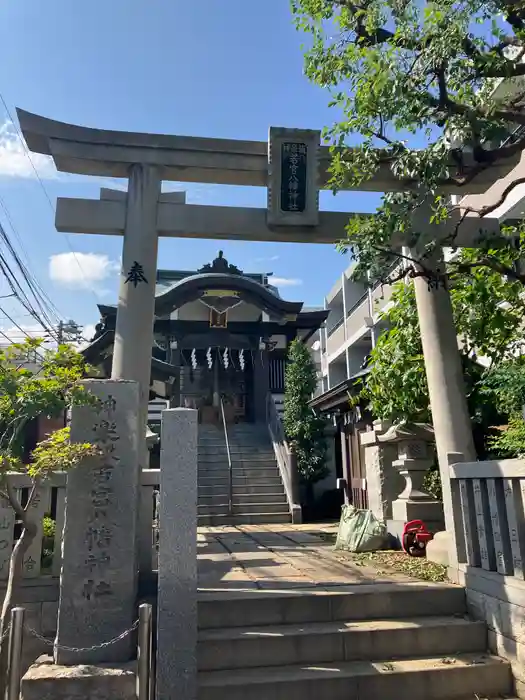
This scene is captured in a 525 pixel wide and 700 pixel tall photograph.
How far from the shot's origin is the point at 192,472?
4586 millimetres

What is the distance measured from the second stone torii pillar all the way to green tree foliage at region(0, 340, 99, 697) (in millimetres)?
1456

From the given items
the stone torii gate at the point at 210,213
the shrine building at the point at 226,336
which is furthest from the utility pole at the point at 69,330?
the stone torii gate at the point at 210,213

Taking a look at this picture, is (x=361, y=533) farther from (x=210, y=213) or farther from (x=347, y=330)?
(x=347, y=330)

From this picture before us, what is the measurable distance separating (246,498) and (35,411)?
11.1 meters

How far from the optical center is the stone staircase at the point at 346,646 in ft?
14.8

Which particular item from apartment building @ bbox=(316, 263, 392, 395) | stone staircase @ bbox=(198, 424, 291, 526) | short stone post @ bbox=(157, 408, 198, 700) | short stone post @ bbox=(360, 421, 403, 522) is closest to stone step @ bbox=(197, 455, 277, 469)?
stone staircase @ bbox=(198, 424, 291, 526)

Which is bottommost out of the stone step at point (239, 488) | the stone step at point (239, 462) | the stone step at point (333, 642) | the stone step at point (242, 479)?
the stone step at point (333, 642)

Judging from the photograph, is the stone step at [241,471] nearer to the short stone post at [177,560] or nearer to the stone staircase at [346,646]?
the stone staircase at [346,646]

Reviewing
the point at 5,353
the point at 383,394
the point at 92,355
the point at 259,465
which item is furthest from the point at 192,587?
the point at 259,465

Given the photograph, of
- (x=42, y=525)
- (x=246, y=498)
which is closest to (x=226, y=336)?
(x=246, y=498)

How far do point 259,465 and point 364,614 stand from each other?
39.8ft

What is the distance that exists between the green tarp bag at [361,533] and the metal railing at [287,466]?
5.82 metres

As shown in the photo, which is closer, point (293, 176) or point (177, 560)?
point (177, 560)

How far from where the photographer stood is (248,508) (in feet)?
48.6
